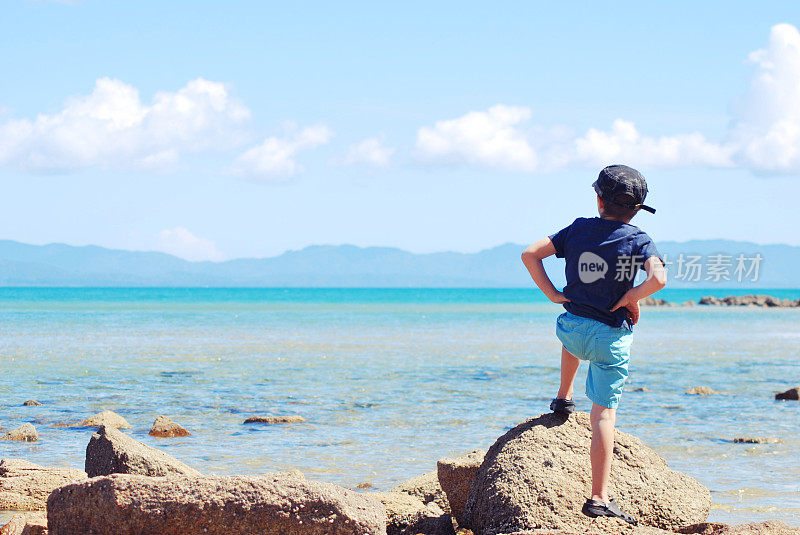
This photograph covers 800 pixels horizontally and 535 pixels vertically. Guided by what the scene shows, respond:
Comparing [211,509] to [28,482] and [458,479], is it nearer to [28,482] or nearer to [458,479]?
[458,479]

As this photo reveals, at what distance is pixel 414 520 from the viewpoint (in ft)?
19.3

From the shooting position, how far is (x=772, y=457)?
31.0 feet

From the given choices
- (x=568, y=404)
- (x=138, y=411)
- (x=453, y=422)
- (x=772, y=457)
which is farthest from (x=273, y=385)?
(x=568, y=404)

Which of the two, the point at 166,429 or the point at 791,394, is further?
the point at 791,394

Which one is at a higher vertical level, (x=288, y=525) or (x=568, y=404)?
(x=568, y=404)

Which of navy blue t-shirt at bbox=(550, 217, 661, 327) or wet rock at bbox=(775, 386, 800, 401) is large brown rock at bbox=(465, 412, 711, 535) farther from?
wet rock at bbox=(775, 386, 800, 401)

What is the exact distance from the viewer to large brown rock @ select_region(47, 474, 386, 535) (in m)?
4.64

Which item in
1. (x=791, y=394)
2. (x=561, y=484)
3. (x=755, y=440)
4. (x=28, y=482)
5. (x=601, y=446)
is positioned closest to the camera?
(x=601, y=446)

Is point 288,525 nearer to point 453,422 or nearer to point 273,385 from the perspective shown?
point 453,422

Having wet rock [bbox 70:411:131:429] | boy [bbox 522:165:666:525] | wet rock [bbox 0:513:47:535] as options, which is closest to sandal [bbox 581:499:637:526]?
boy [bbox 522:165:666:525]

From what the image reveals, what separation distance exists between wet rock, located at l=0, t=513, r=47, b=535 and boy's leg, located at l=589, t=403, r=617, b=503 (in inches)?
127

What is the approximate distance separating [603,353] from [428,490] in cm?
206

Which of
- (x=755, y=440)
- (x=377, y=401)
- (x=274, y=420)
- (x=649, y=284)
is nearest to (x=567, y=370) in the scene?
(x=649, y=284)

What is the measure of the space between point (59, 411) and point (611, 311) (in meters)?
9.64
